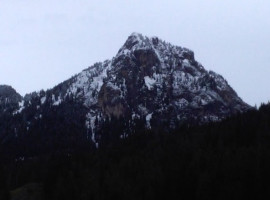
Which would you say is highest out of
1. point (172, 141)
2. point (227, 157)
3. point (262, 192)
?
point (172, 141)

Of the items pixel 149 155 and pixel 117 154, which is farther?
pixel 117 154

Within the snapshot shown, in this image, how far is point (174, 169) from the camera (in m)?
123

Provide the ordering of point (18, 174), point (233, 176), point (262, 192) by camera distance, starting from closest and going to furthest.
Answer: point (262, 192)
point (233, 176)
point (18, 174)

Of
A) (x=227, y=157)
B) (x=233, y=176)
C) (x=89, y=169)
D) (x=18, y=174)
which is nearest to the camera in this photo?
(x=233, y=176)

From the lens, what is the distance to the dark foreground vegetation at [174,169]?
105 meters

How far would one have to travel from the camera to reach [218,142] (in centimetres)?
14375

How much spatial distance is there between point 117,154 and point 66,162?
16.6 meters

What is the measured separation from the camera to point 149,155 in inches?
6029

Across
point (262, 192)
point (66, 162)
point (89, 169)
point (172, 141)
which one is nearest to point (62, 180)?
point (89, 169)

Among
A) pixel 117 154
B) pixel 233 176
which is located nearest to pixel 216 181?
pixel 233 176

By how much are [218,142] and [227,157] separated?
2706 centimetres

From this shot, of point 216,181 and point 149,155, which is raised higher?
point 149,155

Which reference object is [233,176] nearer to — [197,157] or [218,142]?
[197,157]

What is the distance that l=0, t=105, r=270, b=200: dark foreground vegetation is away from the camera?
343 ft
